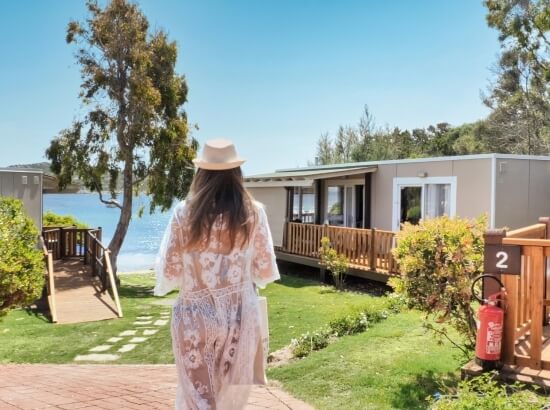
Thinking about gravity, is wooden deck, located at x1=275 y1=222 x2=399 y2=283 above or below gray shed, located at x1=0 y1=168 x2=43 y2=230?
below

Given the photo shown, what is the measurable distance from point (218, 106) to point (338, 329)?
87.3ft

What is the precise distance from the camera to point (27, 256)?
18.1 ft

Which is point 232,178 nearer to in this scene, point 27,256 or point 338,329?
point 27,256

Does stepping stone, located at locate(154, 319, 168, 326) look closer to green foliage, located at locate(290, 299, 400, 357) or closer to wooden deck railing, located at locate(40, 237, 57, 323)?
wooden deck railing, located at locate(40, 237, 57, 323)

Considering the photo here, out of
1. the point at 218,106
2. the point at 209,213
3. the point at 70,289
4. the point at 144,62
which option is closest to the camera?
the point at 209,213

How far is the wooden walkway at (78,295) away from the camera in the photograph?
433 inches

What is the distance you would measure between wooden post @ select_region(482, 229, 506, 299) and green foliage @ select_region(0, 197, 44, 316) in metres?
4.49

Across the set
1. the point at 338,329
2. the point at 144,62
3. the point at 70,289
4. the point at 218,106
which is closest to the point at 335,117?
the point at 218,106

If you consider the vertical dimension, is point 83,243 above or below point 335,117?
below

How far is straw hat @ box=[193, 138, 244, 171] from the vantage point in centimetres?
247

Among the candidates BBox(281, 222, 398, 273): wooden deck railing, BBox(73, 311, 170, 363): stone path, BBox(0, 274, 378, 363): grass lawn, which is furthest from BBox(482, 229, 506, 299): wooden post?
BBox(281, 222, 398, 273): wooden deck railing

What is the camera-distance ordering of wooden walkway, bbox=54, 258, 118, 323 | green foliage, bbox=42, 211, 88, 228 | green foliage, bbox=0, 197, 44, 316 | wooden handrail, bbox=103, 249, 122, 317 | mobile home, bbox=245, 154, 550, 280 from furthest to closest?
green foliage, bbox=42, 211, 88, 228 → mobile home, bbox=245, 154, 550, 280 → wooden handrail, bbox=103, 249, 122, 317 → wooden walkway, bbox=54, 258, 118, 323 → green foliage, bbox=0, 197, 44, 316

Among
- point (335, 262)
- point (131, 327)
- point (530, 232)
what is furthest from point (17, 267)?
point (335, 262)

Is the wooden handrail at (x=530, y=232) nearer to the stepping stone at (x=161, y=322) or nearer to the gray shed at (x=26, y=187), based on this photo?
the stepping stone at (x=161, y=322)
